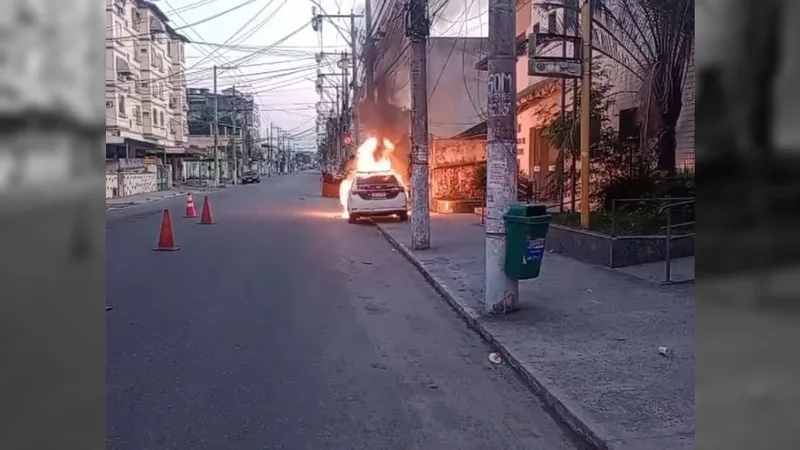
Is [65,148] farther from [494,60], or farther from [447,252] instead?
[447,252]

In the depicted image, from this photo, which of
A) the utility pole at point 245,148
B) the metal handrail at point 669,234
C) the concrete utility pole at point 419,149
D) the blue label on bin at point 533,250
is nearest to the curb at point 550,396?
Answer: the blue label on bin at point 533,250

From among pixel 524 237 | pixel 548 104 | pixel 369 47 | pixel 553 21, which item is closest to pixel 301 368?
pixel 524 237

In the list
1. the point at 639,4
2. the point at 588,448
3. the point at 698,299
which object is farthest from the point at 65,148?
the point at 639,4

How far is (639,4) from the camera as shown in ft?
42.8

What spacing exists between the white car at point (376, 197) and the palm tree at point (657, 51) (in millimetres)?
9344

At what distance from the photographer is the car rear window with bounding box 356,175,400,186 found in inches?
906

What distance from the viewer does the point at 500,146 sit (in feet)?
27.9

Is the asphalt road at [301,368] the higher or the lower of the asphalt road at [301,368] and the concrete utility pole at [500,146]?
the lower

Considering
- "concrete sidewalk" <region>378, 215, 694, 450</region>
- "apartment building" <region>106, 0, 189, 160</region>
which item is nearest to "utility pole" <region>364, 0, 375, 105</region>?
"apartment building" <region>106, 0, 189, 160</region>

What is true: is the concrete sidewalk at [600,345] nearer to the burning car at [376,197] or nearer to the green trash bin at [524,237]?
the green trash bin at [524,237]

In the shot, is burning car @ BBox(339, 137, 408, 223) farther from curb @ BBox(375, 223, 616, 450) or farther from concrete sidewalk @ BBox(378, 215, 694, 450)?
curb @ BBox(375, 223, 616, 450)

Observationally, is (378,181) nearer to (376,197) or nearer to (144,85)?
(376,197)

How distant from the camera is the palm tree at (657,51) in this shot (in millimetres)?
12484

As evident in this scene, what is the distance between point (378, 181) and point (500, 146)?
48.0 feet
